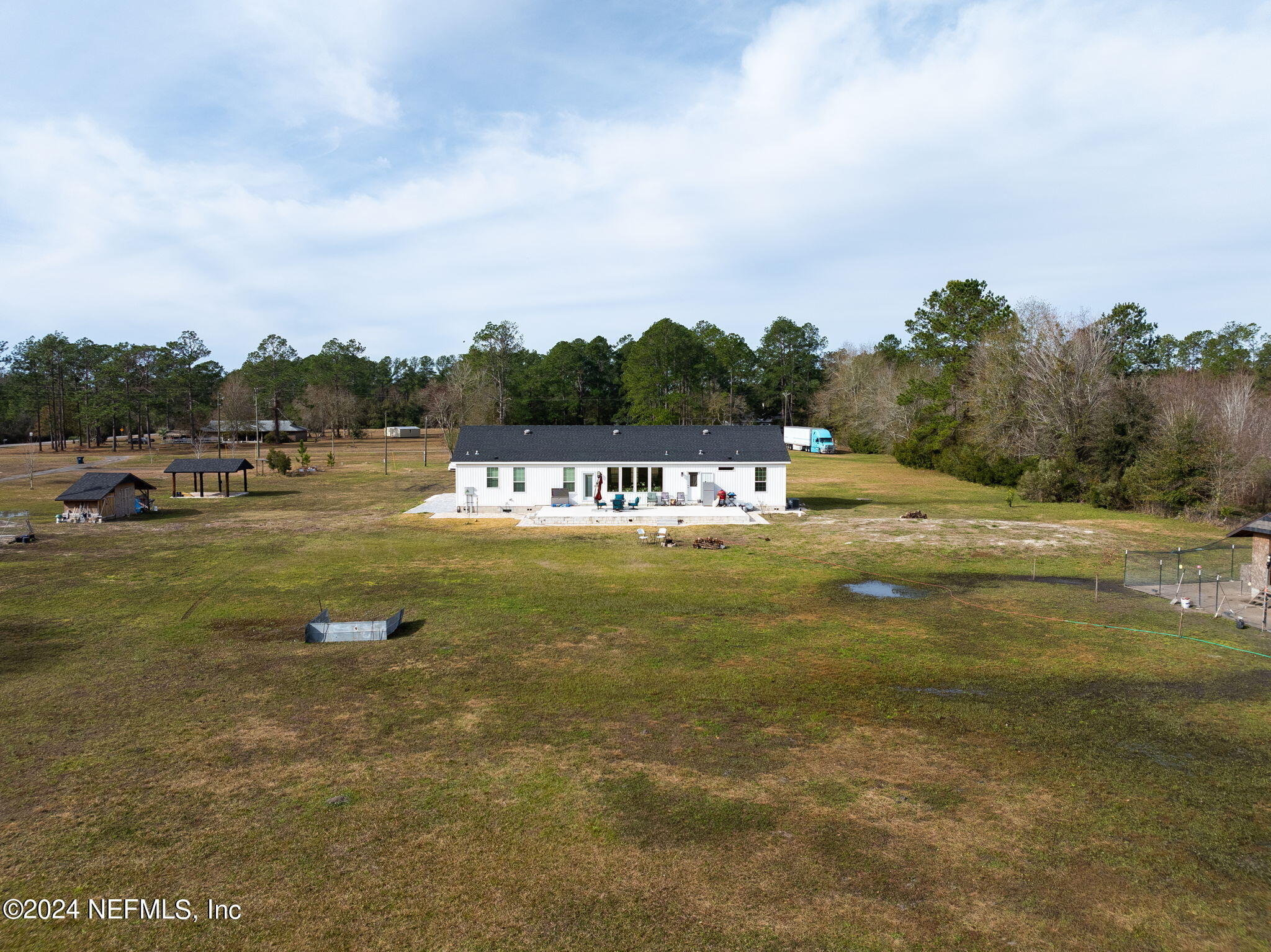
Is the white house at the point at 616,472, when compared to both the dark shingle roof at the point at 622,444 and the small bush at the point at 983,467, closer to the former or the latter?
the dark shingle roof at the point at 622,444

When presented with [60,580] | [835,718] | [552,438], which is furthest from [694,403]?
[835,718]

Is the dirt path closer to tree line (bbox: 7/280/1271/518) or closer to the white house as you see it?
tree line (bbox: 7/280/1271/518)

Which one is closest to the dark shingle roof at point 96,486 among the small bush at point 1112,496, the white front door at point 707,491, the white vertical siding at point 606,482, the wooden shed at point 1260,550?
the white vertical siding at point 606,482

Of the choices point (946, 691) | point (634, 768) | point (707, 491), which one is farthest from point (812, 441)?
point (634, 768)

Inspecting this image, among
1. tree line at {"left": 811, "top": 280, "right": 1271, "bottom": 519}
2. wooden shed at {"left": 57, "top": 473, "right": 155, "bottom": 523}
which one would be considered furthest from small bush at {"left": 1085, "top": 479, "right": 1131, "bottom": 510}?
wooden shed at {"left": 57, "top": 473, "right": 155, "bottom": 523}

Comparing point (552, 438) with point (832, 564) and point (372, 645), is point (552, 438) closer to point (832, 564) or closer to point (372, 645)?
point (832, 564)

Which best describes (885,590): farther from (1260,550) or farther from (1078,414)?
(1078,414)
